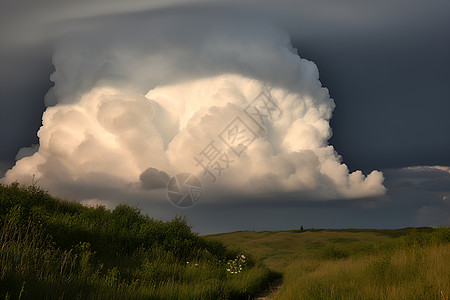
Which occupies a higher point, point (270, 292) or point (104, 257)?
point (104, 257)

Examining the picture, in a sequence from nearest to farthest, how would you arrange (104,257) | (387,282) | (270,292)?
(387,282) → (270,292) → (104,257)

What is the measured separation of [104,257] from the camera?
16.7m

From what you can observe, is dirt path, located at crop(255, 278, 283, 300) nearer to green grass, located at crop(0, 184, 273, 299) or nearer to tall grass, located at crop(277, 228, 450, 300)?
green grass, located at crop(0, 184, 273, 299)

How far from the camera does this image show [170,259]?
60.8 feet

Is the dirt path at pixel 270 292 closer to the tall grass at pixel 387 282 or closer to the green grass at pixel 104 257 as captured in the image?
the green grass at pixel 104 257

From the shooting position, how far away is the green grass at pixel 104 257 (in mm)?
9250

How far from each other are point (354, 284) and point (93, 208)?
66.0 feet

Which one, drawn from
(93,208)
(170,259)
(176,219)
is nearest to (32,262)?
(170,259)

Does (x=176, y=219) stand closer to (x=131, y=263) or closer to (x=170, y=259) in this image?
(x=170, y=259)

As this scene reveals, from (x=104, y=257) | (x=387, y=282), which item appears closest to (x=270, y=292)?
(x=387, y=282)

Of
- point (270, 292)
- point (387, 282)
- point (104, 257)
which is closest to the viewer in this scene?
point (387, 282)

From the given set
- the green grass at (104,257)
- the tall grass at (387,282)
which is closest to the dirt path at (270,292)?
the green grass at (104,257)

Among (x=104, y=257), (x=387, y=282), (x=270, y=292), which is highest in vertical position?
(x=104, y=257)

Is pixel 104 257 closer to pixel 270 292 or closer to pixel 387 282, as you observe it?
pixel 270 292
